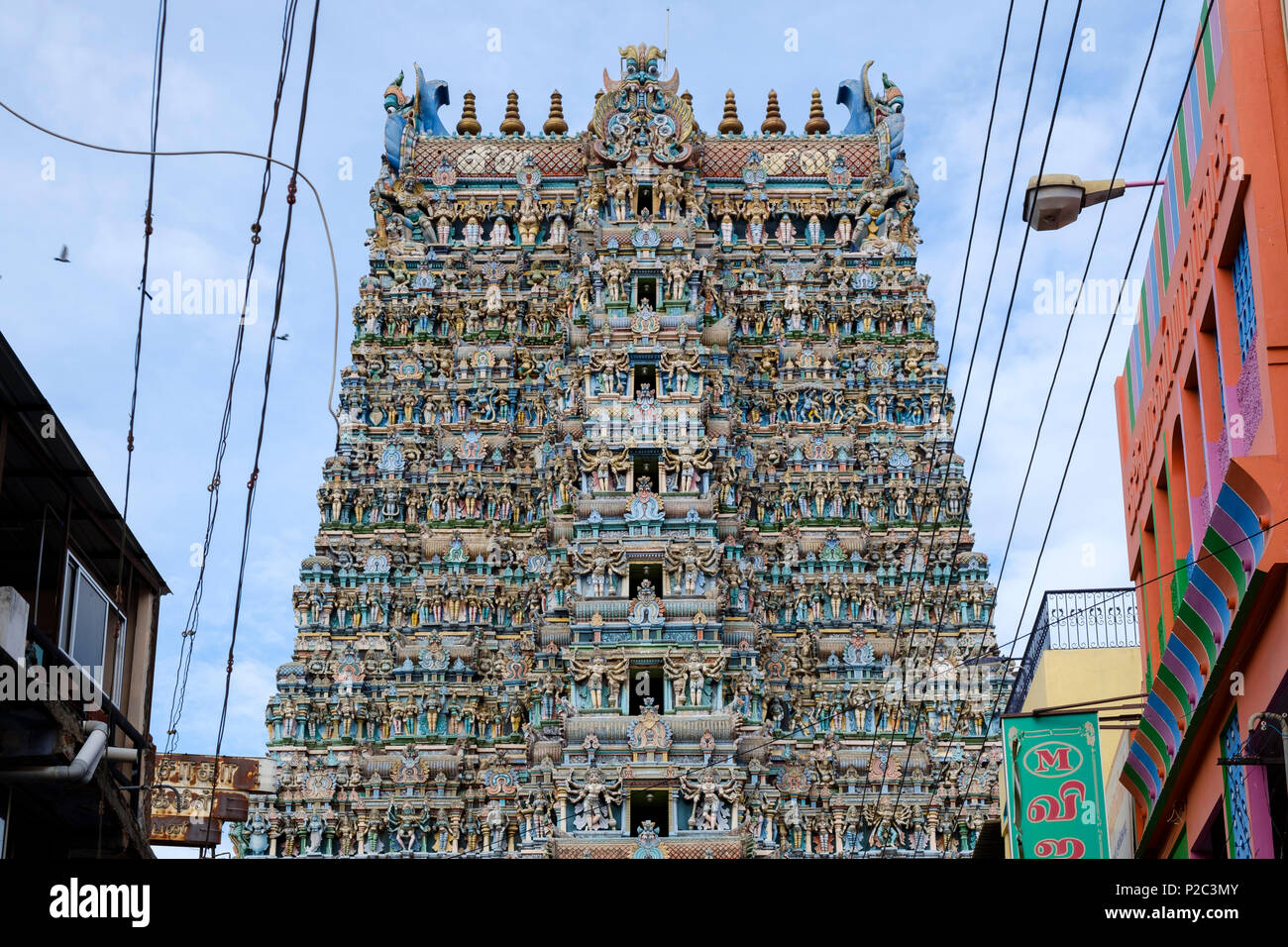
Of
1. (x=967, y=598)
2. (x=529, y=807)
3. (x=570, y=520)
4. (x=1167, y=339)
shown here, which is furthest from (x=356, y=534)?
(x=1167, y=339)

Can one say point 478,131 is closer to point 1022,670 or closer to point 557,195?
point 557,195

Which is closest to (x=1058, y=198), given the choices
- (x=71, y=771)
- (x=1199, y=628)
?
(x=1199, y=628)

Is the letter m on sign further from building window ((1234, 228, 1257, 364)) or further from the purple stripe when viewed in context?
building window ((1234, 228, 1257, 364))

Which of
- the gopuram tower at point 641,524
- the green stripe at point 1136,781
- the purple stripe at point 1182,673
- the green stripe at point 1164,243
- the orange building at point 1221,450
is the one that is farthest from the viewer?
the gopuram tower at point 641,524

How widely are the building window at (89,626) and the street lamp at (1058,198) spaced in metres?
9.61

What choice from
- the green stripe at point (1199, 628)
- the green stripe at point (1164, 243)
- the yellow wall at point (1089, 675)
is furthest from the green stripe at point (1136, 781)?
the green stripe at point (1164, 243)

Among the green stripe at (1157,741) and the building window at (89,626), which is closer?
the building window at (89,626)

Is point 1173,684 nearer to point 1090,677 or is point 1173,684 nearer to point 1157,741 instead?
point 1157,741

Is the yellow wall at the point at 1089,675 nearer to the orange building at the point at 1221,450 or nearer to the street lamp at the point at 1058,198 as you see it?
the orange building at the point at 1221,450

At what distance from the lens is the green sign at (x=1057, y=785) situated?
23.6 metres

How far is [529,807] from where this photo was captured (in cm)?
4759

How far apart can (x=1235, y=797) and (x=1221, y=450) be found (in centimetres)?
336

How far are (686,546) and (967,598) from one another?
334 inches

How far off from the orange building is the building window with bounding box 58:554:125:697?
35.2 ft
